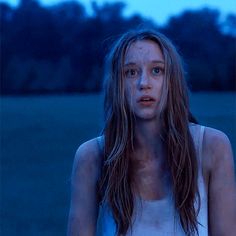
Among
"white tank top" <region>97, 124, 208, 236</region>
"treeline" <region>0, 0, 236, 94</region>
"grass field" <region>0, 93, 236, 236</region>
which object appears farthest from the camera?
"treeline" <region>0, 0, 236, 94</region>

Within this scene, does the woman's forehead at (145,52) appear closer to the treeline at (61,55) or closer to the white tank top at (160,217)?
the white tank top at (160,217)

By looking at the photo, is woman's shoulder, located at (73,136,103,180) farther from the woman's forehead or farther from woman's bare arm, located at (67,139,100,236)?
the woman's forehead

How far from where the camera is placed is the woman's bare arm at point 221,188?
1.54 metres

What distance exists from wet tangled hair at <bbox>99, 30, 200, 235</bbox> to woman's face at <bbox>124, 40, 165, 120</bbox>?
0.03ft

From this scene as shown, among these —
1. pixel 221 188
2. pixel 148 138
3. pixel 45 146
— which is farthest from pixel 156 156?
pixel 45 146

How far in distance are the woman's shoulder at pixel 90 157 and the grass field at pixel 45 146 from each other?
97mm

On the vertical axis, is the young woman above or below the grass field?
above

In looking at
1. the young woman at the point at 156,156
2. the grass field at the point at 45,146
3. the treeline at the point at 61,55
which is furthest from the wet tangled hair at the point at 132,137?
the treeline at the point at 61,55

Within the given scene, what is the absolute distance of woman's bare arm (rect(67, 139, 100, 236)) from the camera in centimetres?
159

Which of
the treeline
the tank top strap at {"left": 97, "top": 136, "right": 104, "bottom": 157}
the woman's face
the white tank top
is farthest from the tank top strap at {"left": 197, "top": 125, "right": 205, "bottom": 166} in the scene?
the treeline

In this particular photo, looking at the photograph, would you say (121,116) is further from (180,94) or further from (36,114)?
(36,114)

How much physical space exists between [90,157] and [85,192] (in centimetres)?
8

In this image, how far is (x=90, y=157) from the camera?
160cm

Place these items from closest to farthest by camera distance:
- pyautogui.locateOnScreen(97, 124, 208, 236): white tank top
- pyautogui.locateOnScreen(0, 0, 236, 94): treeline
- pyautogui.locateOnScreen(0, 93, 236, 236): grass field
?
pyautogui.locateOnScreen(97, 124, 208, 236): white tank top → pyautogui.locateOnScreen(0, 93, 236, 236): grass field → pyautogui.locateOnScreen(0, 0, 236, 94): treeline
